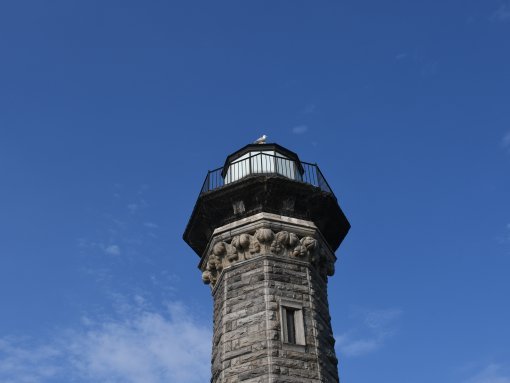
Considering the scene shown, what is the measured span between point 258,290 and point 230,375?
67.3 inches

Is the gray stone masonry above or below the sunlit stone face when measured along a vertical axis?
below

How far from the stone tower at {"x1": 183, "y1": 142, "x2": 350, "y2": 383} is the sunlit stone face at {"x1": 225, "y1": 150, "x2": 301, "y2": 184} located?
25 millimetres

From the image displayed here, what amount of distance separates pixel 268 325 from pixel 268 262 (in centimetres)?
144

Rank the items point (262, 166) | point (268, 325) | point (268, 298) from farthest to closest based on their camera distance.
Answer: point (262, 166) → point (268, 298) → point (268, 325)

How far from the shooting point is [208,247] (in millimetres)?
13914

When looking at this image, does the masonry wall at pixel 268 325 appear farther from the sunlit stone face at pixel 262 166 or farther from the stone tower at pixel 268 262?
the sunlit stone face at pixel 262 166

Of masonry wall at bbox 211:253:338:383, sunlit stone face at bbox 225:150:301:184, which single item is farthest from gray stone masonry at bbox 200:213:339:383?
sunlit stone face at bbox 225:150:301:184

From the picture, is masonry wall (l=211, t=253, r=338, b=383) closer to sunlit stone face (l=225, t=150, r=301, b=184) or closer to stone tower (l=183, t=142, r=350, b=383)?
stone tower (l=183, t=142, r=350, b=383)

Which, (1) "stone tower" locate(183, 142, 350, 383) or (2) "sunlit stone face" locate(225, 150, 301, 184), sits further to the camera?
(2) "sunlit stone face" locate(225, 150, 301, 184)

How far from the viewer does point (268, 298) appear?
1195 centimetres

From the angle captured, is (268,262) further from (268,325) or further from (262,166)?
(262,166)

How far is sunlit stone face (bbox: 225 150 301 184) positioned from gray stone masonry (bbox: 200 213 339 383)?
1593 mm

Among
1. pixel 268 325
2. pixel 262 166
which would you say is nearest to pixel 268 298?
pixel 268 325

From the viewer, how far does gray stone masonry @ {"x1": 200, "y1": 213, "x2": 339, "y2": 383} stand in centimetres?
1127
